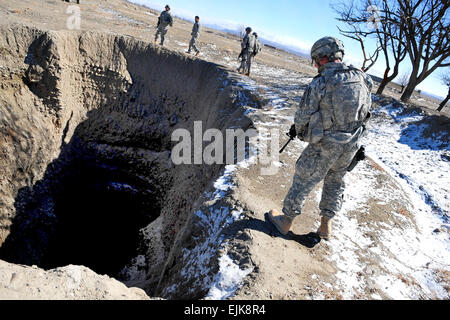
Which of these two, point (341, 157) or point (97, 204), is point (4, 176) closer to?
point (97, 204)

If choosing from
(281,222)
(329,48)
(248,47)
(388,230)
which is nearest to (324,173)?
(281,222)

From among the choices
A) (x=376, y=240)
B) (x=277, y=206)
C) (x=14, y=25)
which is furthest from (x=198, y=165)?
(x=14, y=25)

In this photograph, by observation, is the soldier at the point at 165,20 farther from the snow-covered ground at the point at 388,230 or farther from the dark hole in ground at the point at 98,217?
the snow-covered ground at the point at 388,230

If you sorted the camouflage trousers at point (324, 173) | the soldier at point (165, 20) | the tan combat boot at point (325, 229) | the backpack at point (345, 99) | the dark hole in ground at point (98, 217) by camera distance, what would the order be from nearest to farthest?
the backpack at point (345, 99) < the camouflage trousers at point (324, 173) < the tan combat boot at point (325, 229) < the dark hole in ground at point (98, 217) < the soldier at point (165, 20)

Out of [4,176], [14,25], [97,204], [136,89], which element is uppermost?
[14,25]

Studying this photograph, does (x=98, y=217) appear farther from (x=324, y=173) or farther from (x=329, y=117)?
(x=329, y=117)

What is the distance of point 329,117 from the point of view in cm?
294

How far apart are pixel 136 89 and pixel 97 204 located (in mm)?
5589

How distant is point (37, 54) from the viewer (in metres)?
9.35

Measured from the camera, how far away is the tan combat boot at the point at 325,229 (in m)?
3.57

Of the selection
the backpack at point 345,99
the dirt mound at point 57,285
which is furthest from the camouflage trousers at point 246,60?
the dirt mound at point 57,285

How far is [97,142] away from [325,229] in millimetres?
11423

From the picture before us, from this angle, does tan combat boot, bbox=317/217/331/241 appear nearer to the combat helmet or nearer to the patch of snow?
the patch of snow

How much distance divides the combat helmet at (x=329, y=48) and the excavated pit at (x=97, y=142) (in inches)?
154
